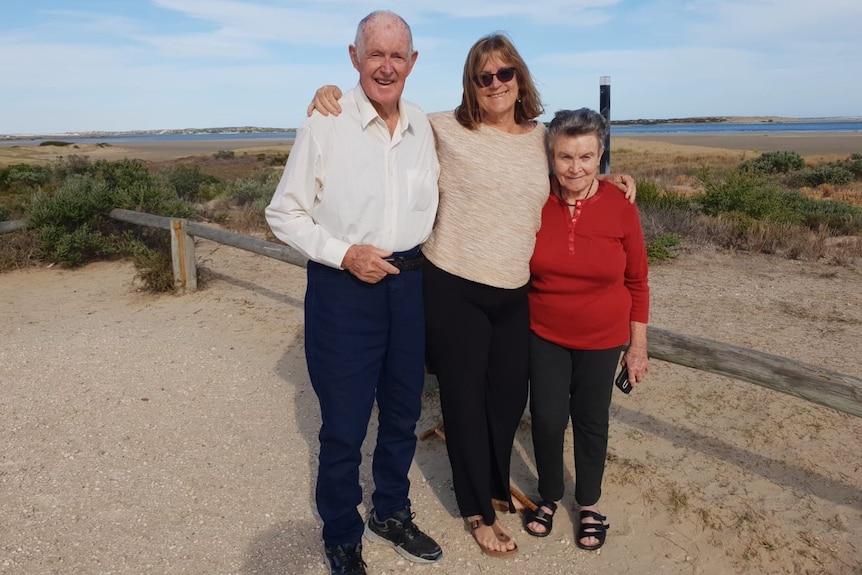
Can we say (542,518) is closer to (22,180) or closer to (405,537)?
(405,537)

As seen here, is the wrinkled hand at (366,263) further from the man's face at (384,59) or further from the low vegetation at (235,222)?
the low vegetation at (235,222)

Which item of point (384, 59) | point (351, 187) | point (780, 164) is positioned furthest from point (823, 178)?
point (351, 187)

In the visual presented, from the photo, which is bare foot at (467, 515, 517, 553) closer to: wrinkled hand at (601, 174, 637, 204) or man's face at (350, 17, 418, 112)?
wrinkled hand at (601, 174, 637, 204)

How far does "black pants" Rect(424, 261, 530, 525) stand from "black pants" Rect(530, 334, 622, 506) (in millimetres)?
79

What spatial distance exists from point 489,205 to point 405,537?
1.54m

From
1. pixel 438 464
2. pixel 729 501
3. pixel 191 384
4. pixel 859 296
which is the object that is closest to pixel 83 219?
pixel 191 384

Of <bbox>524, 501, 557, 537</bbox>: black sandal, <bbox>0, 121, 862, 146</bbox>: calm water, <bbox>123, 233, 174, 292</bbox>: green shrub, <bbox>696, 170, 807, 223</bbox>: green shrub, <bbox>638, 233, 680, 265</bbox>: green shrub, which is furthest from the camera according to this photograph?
<bbox>0, 121, 862, 146</bbox>: calm water

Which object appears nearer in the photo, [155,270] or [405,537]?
[405,537]

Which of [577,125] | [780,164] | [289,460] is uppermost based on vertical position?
[577,125]

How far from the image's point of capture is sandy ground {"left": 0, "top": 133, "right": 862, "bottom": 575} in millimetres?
3025

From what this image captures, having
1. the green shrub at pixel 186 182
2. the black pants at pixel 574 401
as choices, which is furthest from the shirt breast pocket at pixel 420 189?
the green shrub at pixel 186 182

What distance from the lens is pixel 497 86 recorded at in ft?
8.57

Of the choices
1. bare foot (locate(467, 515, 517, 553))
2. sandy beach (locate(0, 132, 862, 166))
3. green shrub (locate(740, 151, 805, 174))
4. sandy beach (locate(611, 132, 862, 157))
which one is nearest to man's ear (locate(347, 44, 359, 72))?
bare foot (locate(467, 515, 517, 553))

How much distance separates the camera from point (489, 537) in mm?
2986
